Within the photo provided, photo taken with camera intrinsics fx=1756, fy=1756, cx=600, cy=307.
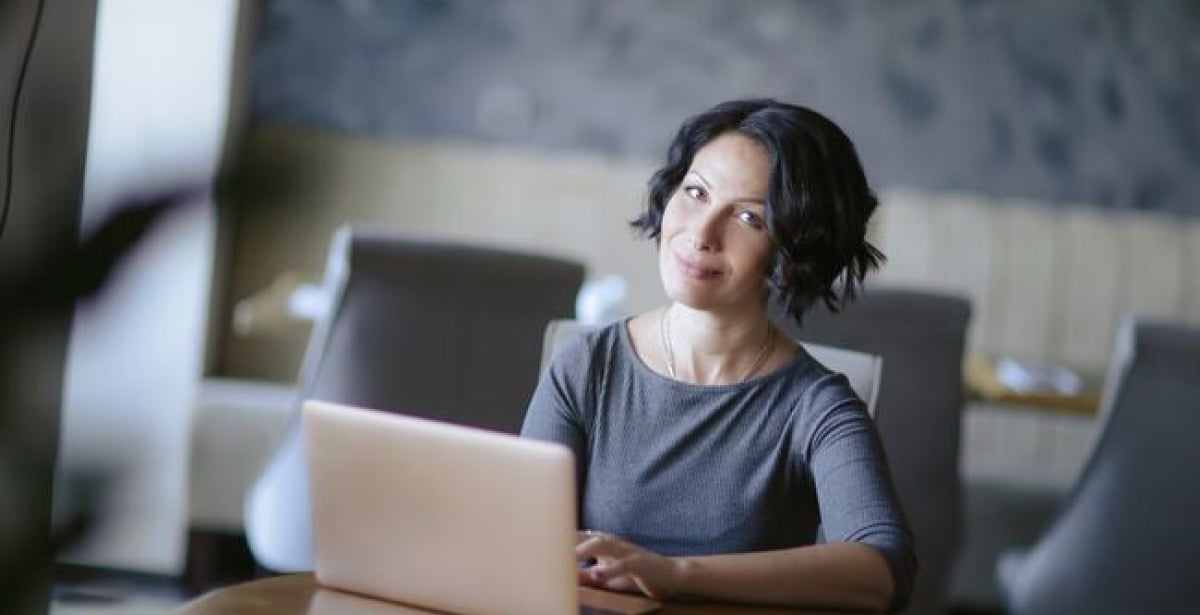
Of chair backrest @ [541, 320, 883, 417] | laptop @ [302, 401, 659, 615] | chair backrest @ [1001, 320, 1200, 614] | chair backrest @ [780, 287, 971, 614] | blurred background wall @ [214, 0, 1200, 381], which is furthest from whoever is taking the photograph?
blurred background wall @ [214, 0, 1200, 381]

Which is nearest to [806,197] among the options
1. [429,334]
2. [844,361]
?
[844,361]

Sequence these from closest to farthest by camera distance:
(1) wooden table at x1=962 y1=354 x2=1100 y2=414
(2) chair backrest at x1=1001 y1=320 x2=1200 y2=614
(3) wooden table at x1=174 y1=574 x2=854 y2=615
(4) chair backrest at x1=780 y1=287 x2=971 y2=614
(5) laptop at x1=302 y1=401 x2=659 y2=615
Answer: (5) laptop at x1=302 y1=401 x2=659 y2=615, (3) wooden table at x1=174 y1=574 x2=854 y2=615, (4) chair backrest at x1=780 y1=287 x2=971 y2=614, (2) chair backrest at x1=1001 y1=320 x2=1200 y2=614, (1) wooden table at x1=962 y1=354 x2=1100 y2=414

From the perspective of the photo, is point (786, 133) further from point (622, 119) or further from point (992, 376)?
point (622, 119)

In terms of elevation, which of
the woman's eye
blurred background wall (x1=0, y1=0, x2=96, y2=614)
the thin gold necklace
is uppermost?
blurred background wall (x1=0, y1=0, x2=96, y2=614)

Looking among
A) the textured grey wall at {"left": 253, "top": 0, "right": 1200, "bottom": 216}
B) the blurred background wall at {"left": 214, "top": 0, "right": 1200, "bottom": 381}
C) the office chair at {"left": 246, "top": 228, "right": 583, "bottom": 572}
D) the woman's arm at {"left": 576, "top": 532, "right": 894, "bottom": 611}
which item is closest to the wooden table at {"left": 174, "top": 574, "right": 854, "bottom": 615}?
the woman's arm at {"left": 576, "top": 532, "right": 894, "bottom": 611}

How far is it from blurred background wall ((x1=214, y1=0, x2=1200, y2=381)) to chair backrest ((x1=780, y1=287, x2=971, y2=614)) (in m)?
2.81

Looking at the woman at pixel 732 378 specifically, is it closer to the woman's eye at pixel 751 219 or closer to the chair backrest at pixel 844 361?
the woman's eye at pixel 751 219

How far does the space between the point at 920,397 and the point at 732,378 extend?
891mm

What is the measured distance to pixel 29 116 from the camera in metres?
0.35

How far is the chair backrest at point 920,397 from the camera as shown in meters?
2.55

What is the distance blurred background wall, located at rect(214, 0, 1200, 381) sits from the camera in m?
5.46

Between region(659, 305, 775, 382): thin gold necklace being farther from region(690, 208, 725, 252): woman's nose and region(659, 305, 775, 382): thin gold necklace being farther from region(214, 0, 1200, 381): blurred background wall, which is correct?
region(214, 0, 1200, 381): blurred background wall

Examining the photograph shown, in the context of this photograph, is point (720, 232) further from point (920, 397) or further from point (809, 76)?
point (809, 76)

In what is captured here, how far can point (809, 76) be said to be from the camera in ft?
18.0
